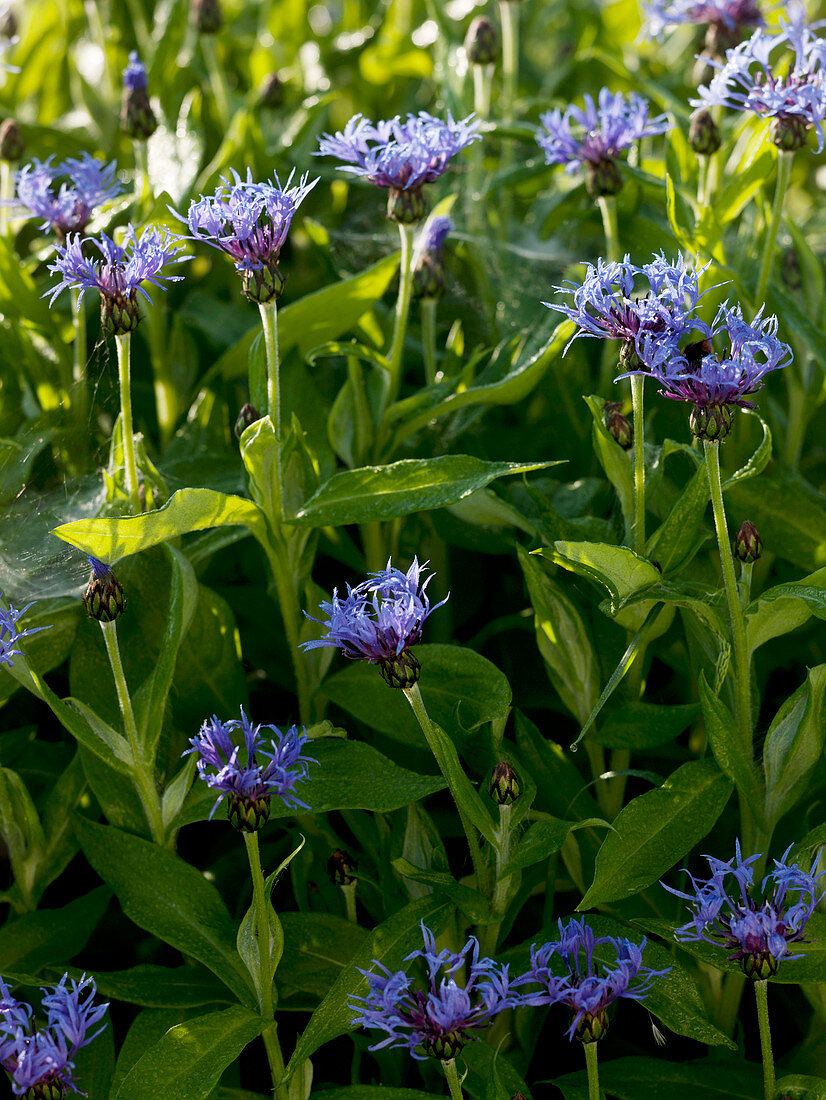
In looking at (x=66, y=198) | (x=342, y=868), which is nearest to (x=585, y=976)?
(x=342, y=868)

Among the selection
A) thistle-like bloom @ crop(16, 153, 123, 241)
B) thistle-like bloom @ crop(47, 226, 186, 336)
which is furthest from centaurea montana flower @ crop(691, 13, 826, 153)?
thistle-like bloom @ crop(16, 153, 123, 241)

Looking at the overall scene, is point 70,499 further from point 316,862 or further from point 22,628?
point 316,862

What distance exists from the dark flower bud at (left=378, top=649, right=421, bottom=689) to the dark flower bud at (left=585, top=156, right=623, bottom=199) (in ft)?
2.21

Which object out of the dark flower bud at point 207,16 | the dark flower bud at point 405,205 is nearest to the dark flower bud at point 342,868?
the dark flower bud at point 405,205

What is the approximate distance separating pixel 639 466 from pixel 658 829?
0.32m

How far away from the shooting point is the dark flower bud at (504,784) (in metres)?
0.94

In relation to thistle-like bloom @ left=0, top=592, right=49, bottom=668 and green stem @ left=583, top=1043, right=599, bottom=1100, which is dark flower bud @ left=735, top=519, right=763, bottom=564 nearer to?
green stem @ left=583, top=1043, right=599, bottom=1100

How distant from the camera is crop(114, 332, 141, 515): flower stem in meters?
1.05

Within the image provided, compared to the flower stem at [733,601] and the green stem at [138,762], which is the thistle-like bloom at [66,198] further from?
the flower stem at [733,601]

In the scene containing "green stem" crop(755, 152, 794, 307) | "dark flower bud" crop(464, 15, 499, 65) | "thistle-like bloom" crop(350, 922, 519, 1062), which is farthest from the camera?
"dark flower bud" crop(464, 15, 499, 65)

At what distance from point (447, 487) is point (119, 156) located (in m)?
1.26

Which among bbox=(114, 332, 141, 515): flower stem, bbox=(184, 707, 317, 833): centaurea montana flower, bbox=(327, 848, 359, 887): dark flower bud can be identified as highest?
bbox=(114, 332, 141, 515): flower stem

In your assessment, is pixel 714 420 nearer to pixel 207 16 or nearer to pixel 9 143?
pixel 9 143

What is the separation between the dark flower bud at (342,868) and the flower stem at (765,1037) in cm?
35
